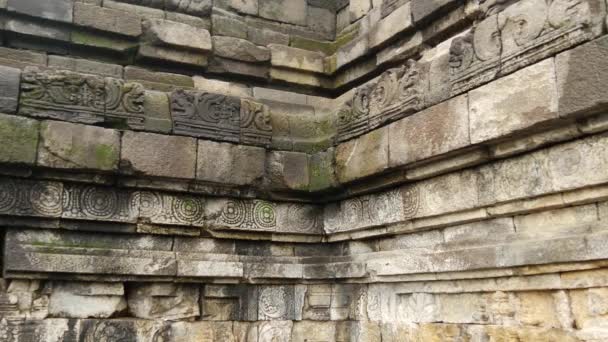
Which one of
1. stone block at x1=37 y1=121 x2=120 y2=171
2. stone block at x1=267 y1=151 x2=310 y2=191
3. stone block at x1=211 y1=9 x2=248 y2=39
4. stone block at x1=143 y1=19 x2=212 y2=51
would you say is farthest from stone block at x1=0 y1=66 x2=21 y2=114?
stone block at x1=267 y1=151 x2=310 y2=191

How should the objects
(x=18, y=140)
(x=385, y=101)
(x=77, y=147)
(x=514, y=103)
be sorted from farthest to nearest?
(x=385, y=101) < (x=77, y=147) < (x=18, y=140) < (x=514, y=103)

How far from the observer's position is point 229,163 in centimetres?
598

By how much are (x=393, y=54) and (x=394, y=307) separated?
98.6 inches

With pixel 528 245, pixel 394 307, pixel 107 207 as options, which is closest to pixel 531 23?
pixel 528 245

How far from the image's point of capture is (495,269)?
4551mm

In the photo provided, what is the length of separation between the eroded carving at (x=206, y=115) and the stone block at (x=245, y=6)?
1530 mm

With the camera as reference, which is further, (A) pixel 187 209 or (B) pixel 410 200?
(A) pixel 187 209

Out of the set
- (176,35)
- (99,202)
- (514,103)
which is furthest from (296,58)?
(514,103)

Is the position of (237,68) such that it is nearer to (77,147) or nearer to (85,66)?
(85,66)

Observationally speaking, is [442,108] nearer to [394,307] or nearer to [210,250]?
[394,307]

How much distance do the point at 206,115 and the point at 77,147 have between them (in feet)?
4.09

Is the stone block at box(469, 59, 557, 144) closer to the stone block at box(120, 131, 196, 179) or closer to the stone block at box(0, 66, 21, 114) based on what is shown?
the stone block at box(120, 131, 196, 179)

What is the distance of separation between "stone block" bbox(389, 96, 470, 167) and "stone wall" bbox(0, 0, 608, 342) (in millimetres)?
17

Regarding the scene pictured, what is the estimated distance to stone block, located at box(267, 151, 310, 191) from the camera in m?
6.23
